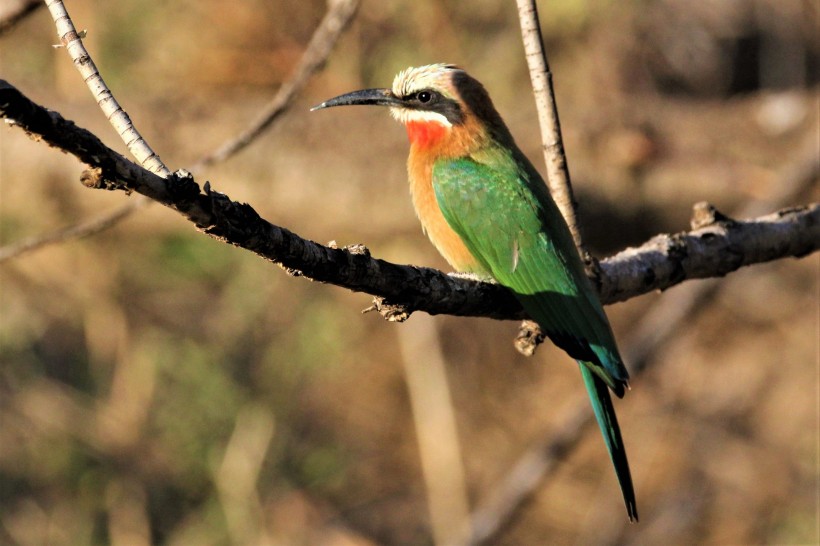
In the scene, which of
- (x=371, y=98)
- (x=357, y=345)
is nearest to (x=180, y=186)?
(x=371, y=98)

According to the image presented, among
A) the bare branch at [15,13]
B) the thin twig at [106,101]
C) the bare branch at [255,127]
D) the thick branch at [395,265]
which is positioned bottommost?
the thick branch at [395,265]

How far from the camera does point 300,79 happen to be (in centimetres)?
281

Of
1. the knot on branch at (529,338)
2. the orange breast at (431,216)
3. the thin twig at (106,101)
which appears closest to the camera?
the thin twig at (106,101)

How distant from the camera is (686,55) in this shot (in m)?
6.09

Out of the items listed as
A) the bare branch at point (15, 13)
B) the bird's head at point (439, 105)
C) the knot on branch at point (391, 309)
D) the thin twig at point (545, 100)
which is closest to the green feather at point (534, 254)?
the bird's head at point (439, 105)

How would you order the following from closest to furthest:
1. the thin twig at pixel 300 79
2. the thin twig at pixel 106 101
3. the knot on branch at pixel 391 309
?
the thin twig at pixel 106 101, the knot on branch at pixel 391 309, the thin twig at pixel 300 79

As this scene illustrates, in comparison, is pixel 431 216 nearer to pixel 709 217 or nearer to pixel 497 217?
pixel 497 217

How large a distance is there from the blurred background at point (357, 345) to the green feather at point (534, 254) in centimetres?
157

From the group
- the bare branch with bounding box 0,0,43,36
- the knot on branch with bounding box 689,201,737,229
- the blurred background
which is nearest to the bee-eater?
the knot on branch with bounding box 689,201,737,229

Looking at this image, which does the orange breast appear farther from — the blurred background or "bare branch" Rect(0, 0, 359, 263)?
the blurred background

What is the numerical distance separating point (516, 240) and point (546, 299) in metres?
0.39

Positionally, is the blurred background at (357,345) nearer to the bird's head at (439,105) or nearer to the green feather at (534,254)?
the bird's head at (439,105)

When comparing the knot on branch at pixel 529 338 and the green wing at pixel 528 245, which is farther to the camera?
the green wing at pixel 528 245

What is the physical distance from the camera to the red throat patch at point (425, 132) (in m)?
3.20
